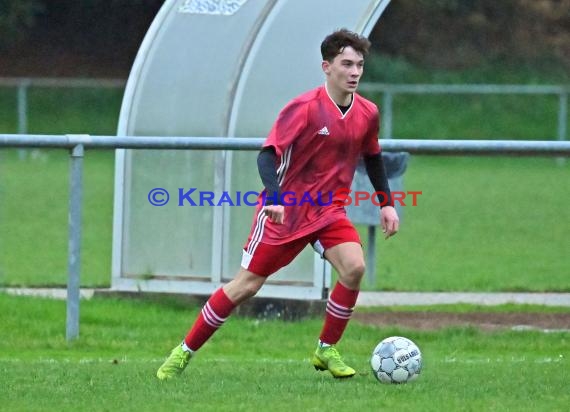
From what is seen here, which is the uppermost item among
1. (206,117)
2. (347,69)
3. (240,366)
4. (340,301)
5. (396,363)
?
(347,69)

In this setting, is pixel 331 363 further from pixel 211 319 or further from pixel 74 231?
pixel 74 231

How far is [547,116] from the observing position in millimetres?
31750

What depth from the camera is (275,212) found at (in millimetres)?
6738

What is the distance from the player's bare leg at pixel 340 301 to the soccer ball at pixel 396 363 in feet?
0.72

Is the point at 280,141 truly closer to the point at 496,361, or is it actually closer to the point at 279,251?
the point at 279,251

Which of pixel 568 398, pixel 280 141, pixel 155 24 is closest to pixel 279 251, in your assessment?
pixel 280 141

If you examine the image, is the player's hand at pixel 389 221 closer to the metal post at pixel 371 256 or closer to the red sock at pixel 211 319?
the red sock at pixel 211 319

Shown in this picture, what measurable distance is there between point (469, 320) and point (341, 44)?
371 cm

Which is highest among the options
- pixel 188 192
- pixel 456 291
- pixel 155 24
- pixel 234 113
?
pixel 155 24

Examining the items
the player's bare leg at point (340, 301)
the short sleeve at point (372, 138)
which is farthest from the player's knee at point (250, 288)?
the short sleeve at point (372, 138)

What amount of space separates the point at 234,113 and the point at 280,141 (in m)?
3.51

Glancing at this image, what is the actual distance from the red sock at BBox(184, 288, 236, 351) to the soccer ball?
0.85 m

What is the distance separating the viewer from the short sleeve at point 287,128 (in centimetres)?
699

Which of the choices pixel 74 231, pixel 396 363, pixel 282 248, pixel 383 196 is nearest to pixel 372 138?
pixel 383 196
